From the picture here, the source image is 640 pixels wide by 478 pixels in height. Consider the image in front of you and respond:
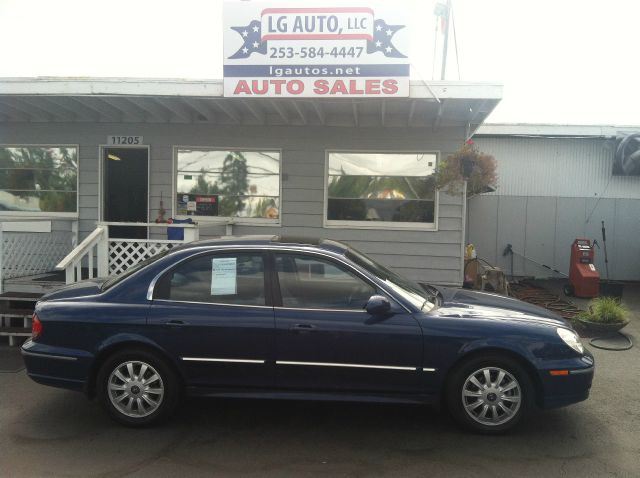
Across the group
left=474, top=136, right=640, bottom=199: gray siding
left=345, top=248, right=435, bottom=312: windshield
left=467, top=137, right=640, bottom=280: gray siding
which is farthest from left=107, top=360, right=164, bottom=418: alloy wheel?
left=474, top=136, right=640, bottom=199: gray siding

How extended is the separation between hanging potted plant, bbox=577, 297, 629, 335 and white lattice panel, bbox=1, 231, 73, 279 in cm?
A: 821

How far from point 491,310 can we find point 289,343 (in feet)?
5.62

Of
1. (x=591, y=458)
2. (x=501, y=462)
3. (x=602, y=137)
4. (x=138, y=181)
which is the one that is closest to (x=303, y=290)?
(x=501, y=462)

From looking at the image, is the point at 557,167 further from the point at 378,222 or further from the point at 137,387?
the point at 137,387

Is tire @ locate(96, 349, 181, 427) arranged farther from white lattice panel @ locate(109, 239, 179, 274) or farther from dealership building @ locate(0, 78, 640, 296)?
dealership building @ locate(0, 78, 640, 296)

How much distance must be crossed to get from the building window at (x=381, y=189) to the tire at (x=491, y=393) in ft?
17.7

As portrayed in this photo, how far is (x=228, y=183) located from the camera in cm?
969

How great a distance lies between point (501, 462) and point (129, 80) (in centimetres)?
700

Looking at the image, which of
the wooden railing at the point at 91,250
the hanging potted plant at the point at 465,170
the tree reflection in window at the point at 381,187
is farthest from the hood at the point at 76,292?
the hanging potted plant at the point at 465,170

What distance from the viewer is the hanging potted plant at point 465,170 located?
8305 millimetres

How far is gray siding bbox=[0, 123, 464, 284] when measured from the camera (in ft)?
30.4

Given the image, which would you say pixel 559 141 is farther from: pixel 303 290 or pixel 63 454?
pixel 63 454

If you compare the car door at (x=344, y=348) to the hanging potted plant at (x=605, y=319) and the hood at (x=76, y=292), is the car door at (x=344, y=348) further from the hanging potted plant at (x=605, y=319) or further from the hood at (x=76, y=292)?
the hanging potted plant at (x=605, y=319)

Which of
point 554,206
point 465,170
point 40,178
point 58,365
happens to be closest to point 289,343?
point 58,365
